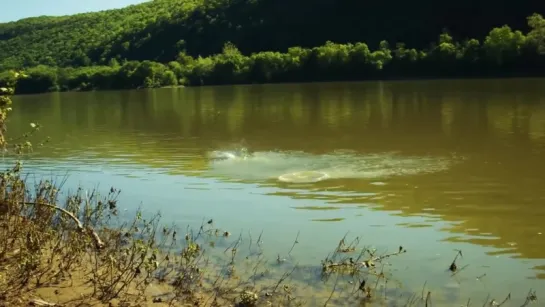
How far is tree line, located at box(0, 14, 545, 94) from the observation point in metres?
89.0

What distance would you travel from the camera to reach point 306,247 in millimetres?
11406

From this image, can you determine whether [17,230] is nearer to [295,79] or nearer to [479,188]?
[479,188]

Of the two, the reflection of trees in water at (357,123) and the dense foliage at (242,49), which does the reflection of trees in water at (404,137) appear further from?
the dense foliage at (242,49)

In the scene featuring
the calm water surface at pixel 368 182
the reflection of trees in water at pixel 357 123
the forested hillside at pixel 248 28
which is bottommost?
the calm water surface at pixel 368 182

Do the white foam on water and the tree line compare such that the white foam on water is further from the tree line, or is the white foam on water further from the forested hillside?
the forested hillside

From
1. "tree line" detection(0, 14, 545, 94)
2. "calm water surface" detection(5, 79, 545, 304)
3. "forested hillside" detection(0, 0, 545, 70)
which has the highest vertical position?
"forested hillside" detection(0, 0, 545, 70)

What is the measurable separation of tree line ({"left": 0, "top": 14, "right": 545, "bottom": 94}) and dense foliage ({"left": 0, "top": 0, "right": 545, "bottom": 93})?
19 cm

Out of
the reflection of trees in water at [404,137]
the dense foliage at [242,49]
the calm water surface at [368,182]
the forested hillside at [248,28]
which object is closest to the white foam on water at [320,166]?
the calm water surface at [368,182]

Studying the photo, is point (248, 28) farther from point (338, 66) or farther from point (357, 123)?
point (357, 123)

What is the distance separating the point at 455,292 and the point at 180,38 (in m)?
166

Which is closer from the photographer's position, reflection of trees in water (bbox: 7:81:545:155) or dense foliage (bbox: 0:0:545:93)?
reflection of trees in water (bbox: 7:81:545:155)

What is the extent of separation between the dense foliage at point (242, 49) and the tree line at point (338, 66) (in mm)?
191

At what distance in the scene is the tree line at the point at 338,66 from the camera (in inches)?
3504

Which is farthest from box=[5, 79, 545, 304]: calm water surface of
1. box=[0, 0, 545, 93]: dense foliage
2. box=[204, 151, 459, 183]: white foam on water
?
box=[0, 0, 545, 93]: dense foliage
